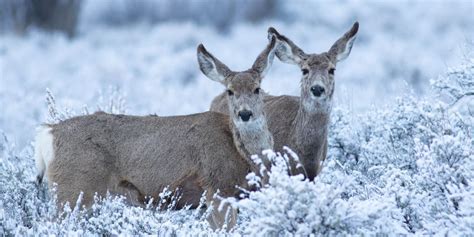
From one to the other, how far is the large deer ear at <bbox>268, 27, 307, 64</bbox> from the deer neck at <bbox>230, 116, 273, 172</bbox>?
95 cm

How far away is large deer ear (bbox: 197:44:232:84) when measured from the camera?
28.7 feet

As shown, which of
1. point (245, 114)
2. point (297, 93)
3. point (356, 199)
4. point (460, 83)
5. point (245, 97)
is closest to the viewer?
point (356, 199)

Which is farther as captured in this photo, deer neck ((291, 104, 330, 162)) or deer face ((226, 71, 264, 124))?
deer neck ((291, 104, 330, 162))

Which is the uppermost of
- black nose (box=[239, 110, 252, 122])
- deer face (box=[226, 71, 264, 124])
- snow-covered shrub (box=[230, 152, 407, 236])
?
deer face (box=[226, 71, 264, 124])

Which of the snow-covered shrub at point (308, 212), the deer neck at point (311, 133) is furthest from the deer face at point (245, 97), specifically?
the snow-covered shrub at point (308, 212)

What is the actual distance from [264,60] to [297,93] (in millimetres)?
4728

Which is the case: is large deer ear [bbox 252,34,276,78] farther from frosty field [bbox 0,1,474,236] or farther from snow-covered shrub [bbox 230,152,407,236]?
snow-covered shrub [bbox 230,152,407,236]

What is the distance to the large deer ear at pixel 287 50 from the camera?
9148mm

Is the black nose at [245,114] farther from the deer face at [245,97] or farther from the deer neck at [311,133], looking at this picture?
the deer neck at [311,133]

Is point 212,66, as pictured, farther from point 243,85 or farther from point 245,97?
point 245,97

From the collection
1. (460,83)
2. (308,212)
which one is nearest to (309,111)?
(460,83)

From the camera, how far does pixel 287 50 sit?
924cm

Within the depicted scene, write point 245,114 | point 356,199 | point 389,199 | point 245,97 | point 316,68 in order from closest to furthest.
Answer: point 389,199 < point 356,199 < point 245,114 < point 245,97 < point 316,68

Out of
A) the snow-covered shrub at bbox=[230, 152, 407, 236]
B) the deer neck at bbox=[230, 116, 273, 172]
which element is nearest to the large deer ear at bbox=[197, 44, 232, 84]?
the deer neck at bbox=[230, 116, 273, 172]
